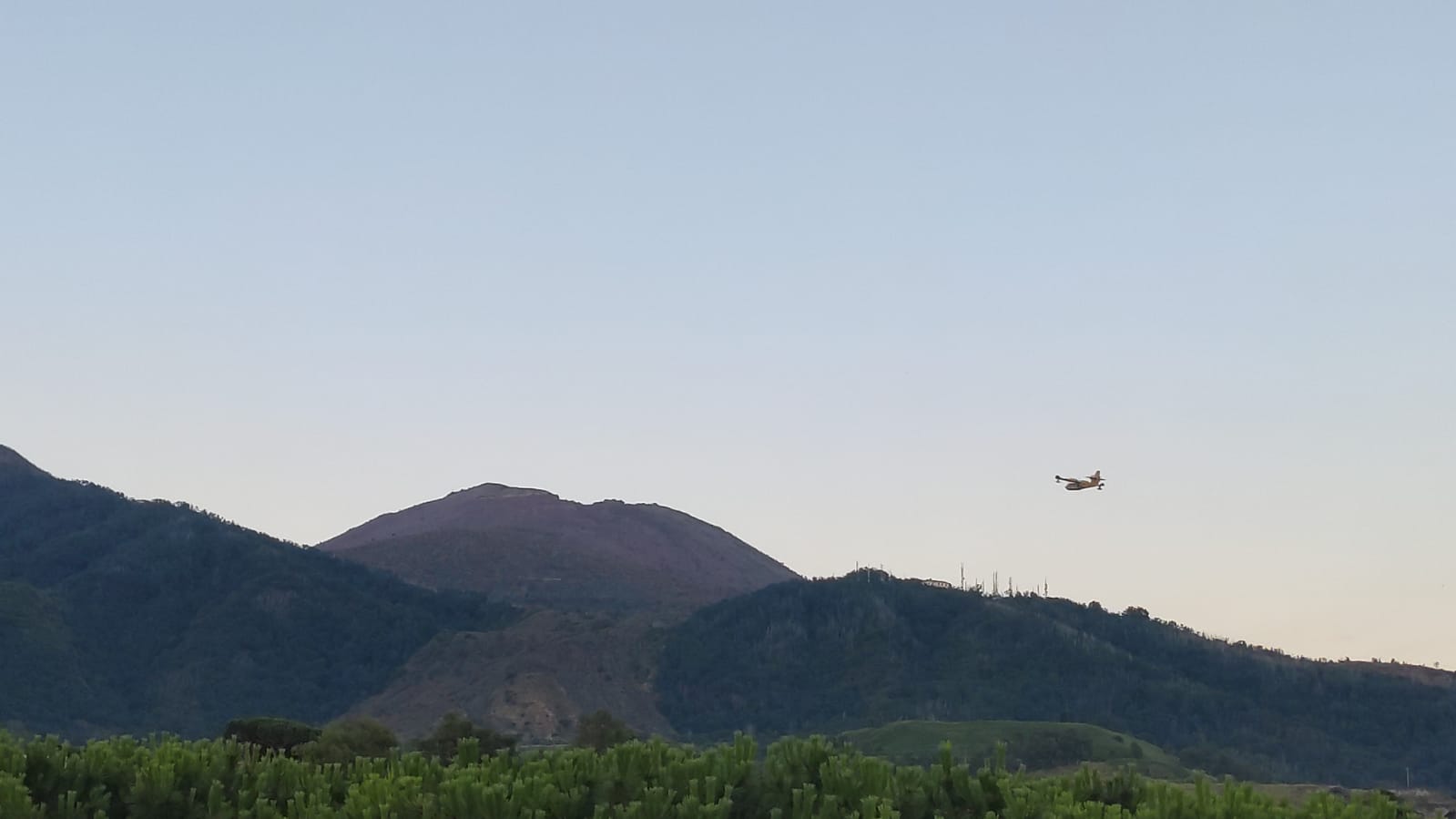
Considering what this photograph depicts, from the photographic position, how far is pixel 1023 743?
114688 mm

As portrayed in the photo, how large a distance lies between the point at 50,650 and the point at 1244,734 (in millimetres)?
118534

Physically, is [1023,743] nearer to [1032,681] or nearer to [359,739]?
[1032,681]

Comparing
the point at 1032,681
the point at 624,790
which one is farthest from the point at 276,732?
the point at 1032,681

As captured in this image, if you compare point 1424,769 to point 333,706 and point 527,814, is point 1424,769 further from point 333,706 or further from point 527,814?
point 527,814

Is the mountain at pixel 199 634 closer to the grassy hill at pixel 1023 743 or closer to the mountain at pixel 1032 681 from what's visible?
the mountain at pixel 1032 681

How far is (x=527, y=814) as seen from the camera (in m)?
15.8

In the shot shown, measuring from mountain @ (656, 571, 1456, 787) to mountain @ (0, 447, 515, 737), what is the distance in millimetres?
33048

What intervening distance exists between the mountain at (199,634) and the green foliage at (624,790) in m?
127

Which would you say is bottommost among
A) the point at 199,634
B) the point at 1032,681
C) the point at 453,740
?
the point at 453,740

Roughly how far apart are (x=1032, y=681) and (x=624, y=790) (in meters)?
146

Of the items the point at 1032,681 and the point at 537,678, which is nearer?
the point at 537,678

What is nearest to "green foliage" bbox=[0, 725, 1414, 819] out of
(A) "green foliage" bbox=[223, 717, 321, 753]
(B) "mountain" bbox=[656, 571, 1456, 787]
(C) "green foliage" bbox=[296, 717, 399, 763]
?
(C) "green foliage" bbox=[296, 717, 399, 763]

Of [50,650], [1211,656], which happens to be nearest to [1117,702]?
[1211,656]

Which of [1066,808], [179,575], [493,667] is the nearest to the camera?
[1066,808]
